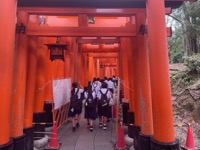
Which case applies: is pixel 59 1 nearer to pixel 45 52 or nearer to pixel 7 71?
pixel 7 71

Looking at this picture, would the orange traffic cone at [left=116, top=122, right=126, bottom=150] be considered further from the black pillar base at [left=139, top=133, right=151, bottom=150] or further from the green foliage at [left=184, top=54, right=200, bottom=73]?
the green foliage at [left=184, top=54, right=200, bottom=73]

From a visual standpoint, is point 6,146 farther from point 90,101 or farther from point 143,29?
point 90,101

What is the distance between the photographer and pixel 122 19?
8.28 m

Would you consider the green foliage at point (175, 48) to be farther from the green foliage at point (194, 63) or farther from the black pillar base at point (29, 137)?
the black pillar base at point (29, 137)

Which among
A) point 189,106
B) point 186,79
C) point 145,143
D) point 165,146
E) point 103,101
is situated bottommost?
point 145,143

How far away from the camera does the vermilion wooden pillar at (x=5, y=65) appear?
364 cm

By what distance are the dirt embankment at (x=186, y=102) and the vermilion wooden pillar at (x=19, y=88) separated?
17.6 ft

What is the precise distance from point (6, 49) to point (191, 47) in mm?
13585

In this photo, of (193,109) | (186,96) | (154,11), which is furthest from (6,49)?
(186,96)

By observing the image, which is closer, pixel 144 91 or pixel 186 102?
pixel 144 91

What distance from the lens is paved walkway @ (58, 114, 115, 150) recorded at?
242 inches

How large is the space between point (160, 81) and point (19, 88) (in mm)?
3500

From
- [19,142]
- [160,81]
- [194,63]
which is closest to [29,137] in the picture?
[19,142]

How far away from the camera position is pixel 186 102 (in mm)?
9477
